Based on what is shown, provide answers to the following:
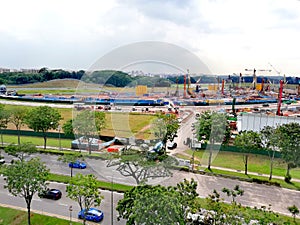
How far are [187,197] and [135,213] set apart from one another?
1.72 metres

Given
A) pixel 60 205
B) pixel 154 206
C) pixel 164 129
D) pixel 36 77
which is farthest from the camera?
pixel 36 77

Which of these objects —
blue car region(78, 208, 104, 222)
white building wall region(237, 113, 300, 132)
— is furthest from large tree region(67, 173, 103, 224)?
white building wall region(237, 113, 300, 132)

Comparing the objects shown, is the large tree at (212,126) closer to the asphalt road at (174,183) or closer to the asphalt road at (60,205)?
the asphalt road at (174,183)

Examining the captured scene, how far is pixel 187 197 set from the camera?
7.06m

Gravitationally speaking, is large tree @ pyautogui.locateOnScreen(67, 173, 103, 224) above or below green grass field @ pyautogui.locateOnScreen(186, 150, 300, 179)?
above

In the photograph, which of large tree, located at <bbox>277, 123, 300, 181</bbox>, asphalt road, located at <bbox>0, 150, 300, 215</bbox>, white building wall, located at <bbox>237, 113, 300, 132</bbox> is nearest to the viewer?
asphalt road, located at <bbox>0, 150, 300, 215</bbox>

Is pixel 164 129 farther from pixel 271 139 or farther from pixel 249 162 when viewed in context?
pixel 249 162

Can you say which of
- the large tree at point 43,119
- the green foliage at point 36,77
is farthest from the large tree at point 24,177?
the green foliage at point 36,77

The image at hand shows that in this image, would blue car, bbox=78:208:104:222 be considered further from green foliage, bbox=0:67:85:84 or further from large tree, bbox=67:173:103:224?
green foliage, bbox=0:67:85:84

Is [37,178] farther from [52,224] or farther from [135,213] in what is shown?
[135,213]

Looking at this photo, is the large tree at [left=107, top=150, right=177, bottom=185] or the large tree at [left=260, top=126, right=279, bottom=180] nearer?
the large tree at [left=107, top=150, right=177, bottom=185]

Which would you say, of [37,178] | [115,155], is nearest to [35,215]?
[37,178]

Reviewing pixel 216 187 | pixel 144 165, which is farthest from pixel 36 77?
pixel 144 165

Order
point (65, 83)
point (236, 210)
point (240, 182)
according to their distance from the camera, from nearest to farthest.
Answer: point (236, 210) → point (240, 182) → point (65, 83)
